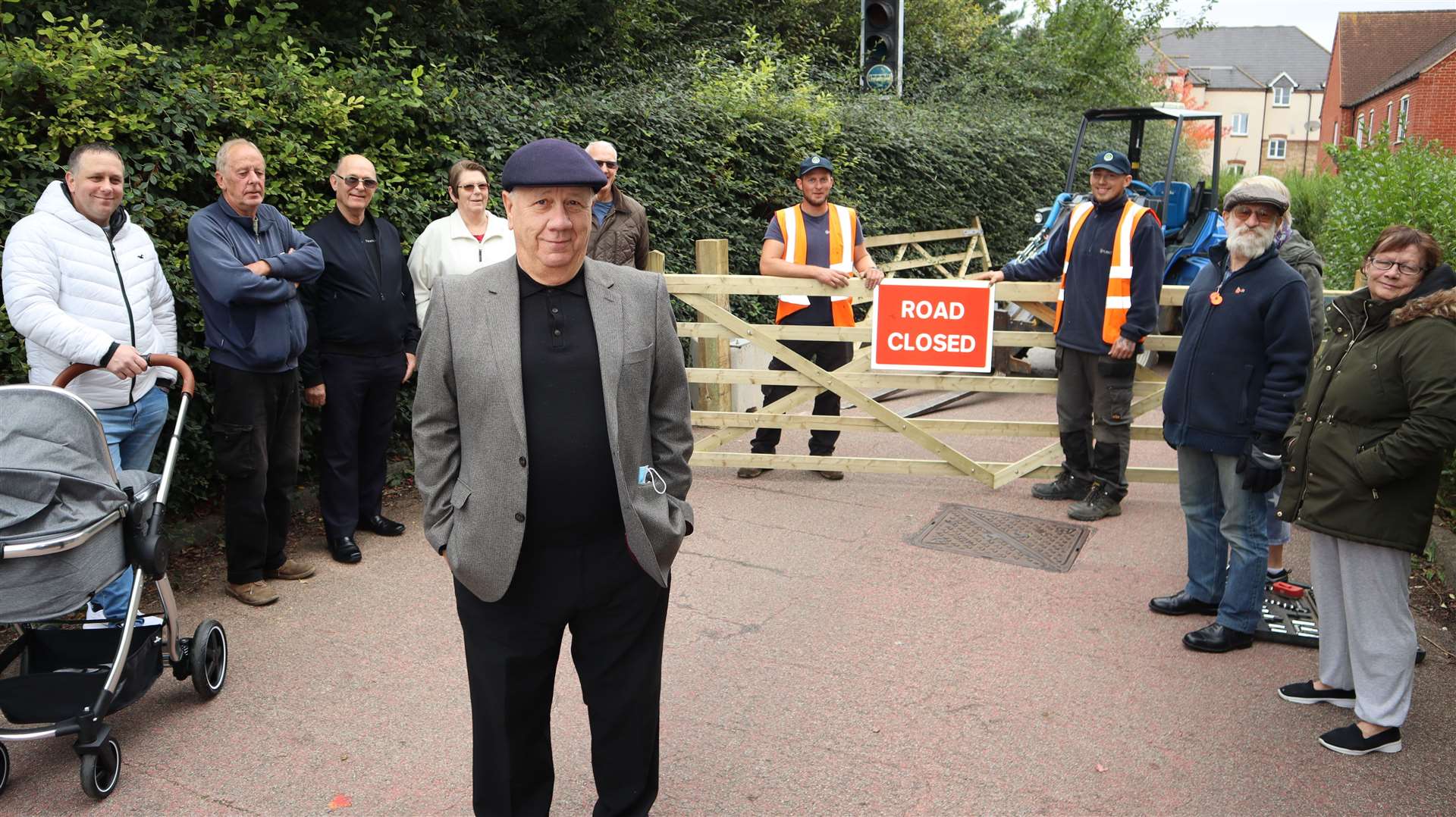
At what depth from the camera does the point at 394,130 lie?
7219 millimetres

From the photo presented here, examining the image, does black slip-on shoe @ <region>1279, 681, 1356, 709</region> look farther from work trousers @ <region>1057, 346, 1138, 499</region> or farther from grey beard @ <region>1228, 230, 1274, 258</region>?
work trousers @ <region>1057, 346, 1138, 499</region>

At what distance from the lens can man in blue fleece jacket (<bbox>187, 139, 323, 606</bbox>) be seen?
502 centimetres

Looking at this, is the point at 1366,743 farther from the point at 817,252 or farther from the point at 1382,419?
the point at 817,252

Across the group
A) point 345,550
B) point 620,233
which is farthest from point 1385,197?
point 345,550

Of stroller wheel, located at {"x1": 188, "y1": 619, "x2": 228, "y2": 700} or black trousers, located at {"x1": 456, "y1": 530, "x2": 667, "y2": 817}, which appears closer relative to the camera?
black trousers, located at {"x1": 456, "y1": 530, "x2": 667, "y2": 817}

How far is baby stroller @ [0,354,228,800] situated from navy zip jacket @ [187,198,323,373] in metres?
0.92

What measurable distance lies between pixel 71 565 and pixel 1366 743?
4.71m

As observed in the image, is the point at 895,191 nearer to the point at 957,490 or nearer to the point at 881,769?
the point at 957,490

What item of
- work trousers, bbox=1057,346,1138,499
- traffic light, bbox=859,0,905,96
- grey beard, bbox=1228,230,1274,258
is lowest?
work trousers, bbox=1057,346,1138,499

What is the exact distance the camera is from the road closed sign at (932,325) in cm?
718

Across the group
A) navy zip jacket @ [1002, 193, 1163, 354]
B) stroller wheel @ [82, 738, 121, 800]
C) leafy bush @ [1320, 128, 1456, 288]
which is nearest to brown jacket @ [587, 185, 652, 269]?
navy zip jacket @ [1002, 193, 1163, 354]

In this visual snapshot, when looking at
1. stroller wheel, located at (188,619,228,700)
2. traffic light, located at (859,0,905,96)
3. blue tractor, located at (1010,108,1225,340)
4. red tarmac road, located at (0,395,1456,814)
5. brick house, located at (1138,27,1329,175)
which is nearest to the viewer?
red tarmac road, located at (0,395,1456,814)

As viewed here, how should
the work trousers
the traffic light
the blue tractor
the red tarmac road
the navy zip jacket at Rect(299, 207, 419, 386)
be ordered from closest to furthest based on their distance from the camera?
1. the red tarmac road
2. the navy zip jacket at Rect(299, 207, 419, 386)
3. the work trousers
4. the blue tractor
5. the traffic light

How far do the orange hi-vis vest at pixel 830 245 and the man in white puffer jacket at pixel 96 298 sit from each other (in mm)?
4126
